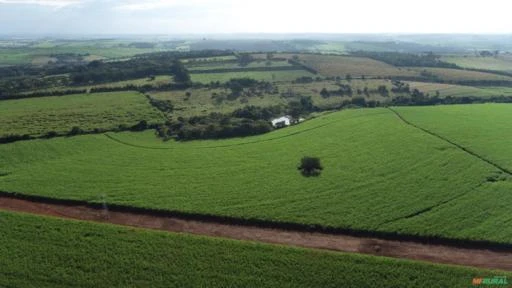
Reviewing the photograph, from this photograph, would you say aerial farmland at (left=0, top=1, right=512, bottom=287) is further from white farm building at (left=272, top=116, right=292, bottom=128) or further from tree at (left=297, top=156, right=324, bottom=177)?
white farm building at (left=272, top=116, right=292, bottom=128)

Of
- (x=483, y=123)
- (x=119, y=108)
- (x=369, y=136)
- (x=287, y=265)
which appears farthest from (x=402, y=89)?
(x=287, y=265)

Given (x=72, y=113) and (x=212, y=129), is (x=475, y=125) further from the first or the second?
(x=72, y=113)

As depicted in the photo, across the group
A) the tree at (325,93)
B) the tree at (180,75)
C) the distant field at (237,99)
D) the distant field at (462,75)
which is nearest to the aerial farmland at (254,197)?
the distant field at (237,99)

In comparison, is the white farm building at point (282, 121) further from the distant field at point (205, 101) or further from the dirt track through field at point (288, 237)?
the dirt track through field at point (288, 237)

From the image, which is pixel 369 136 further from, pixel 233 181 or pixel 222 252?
pixel 222 252

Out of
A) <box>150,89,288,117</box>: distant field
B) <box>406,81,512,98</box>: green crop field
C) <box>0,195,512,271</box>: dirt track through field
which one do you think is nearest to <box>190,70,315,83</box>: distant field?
<box>150,89,288,117</box>: distant field
